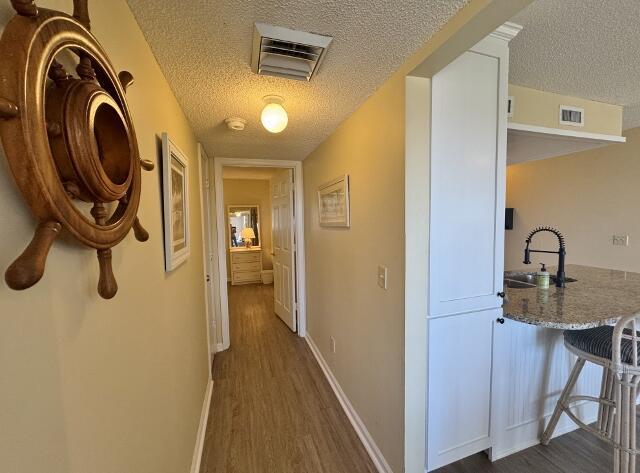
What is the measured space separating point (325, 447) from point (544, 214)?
427cm

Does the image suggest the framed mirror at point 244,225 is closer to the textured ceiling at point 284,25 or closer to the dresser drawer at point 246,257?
the dresser drawer at point 246,257

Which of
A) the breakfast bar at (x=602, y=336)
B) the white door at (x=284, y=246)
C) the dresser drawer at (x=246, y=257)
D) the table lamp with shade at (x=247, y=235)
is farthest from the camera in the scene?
the table lamp with shade at (x=247, y=235)

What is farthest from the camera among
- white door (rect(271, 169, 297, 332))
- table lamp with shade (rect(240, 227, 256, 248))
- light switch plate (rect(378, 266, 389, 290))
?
table lamp with shade (rect(240, 227, 256, 248))

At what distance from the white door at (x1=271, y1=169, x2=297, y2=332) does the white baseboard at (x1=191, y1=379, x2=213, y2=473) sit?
4.47 feet

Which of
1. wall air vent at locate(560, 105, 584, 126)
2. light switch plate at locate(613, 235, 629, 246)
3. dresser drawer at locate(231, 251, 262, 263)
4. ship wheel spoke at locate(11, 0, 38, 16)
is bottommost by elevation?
dresser drawer at locate(231, 251, 262, 263)

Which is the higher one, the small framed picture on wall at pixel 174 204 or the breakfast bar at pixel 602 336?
the small framed picture on wall at pixel 174 204

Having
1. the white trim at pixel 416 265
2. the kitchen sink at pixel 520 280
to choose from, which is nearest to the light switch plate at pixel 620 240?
the kitchen sink at pixel 520 280

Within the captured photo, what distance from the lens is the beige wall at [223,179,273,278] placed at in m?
5.80

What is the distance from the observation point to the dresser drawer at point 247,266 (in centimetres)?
580

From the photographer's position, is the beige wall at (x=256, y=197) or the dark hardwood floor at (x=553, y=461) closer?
the dark hardwood floor at (x=553, y=461)

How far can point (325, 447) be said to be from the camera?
1.69 meters

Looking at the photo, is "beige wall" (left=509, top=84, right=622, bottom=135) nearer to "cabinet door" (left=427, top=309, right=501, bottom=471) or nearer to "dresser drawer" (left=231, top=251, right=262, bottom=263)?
"cabinet door" (left=427, top=309, right=501, bottom=471)

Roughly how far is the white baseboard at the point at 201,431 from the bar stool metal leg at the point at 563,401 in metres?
2.13

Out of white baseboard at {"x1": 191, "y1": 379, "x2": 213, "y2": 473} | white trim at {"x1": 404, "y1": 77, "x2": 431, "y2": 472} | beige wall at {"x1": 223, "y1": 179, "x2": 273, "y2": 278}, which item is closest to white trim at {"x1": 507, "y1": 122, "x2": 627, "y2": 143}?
white trim at {"x1": 404, "y1": 77, "x2": 431, "y2": 472}
